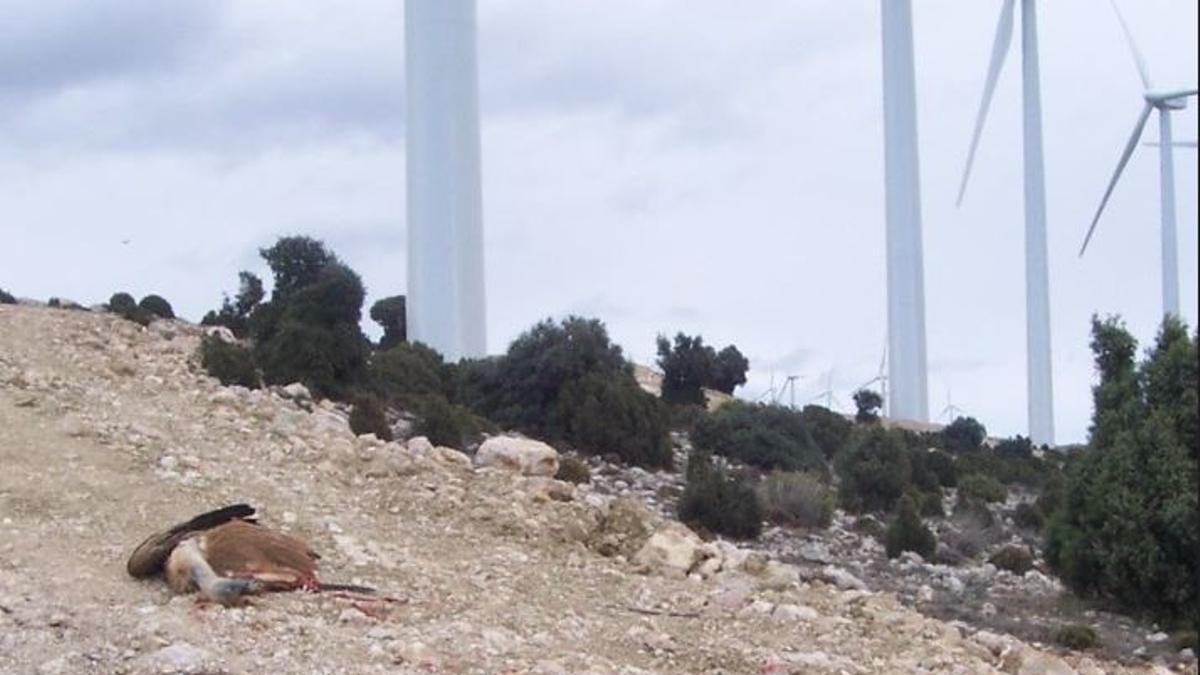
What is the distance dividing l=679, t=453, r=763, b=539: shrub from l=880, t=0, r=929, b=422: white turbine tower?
28.2m

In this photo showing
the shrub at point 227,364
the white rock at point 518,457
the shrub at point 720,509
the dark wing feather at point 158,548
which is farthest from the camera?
the shrub at point 227,364

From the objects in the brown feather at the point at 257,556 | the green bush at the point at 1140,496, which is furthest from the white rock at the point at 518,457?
the green bush at the point at 1140,496

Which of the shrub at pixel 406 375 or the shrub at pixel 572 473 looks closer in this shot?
the shrub at pixel 572 473

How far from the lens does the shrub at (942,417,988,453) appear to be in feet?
157

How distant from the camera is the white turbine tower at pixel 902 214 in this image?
5062 cm

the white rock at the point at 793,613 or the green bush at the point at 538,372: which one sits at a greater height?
the green bush at the point at 538,372

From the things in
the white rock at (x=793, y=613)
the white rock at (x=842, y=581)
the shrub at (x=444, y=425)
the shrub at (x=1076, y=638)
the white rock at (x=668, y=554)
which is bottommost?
the shrub at (x=1076, y=638)

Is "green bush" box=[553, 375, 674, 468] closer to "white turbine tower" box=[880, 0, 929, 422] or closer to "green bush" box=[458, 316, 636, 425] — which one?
"green bush" box=[458, 316, 636, 425]

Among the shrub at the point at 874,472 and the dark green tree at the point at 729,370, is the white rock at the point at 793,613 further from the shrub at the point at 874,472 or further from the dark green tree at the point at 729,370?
the dark green tree at the point at 729,370

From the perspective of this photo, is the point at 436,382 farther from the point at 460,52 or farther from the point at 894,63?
the point at 894,63

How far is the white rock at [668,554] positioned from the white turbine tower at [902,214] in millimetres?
36048

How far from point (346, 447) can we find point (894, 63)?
Result: 115 ft

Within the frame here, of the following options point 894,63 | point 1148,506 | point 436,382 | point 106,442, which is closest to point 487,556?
point 106,442

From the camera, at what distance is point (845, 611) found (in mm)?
14859
